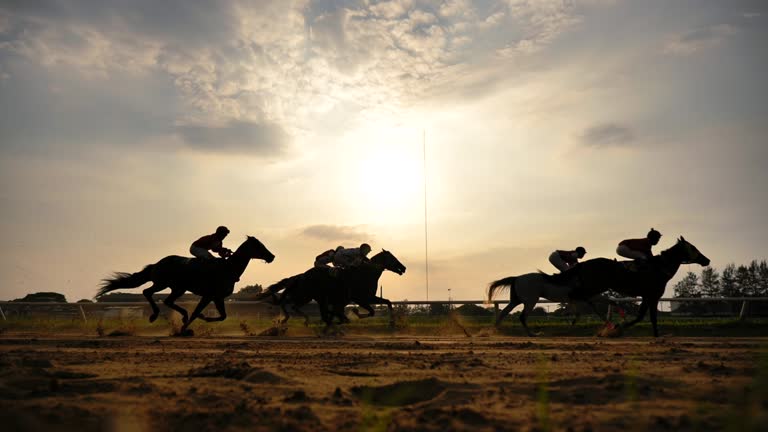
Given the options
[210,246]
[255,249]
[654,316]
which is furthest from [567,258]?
[210,246]

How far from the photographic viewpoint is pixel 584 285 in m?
13.5

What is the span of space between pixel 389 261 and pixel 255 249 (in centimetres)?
378

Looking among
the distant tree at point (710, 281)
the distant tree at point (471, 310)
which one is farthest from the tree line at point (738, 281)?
the distant tree at point (471, 310)

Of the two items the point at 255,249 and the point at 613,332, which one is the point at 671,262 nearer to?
the point at 613,332

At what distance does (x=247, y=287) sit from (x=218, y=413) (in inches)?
1364

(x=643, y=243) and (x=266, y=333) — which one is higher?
(x=643, y=243)

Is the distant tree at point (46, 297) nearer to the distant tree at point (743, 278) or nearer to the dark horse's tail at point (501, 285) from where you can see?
the dark horse's tail at point (501, 285)

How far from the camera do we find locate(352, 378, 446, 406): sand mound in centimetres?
419

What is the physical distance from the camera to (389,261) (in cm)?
1593

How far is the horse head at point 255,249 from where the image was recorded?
13805mm

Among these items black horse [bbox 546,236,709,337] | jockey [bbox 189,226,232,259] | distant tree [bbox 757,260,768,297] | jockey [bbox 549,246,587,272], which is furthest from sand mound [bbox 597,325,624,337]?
distant tree [bbox 757,260,768,297]

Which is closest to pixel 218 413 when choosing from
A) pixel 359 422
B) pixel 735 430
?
pixel 359 422

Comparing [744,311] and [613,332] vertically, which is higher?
[744,311]

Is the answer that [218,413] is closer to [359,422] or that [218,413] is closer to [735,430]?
[359,422]
